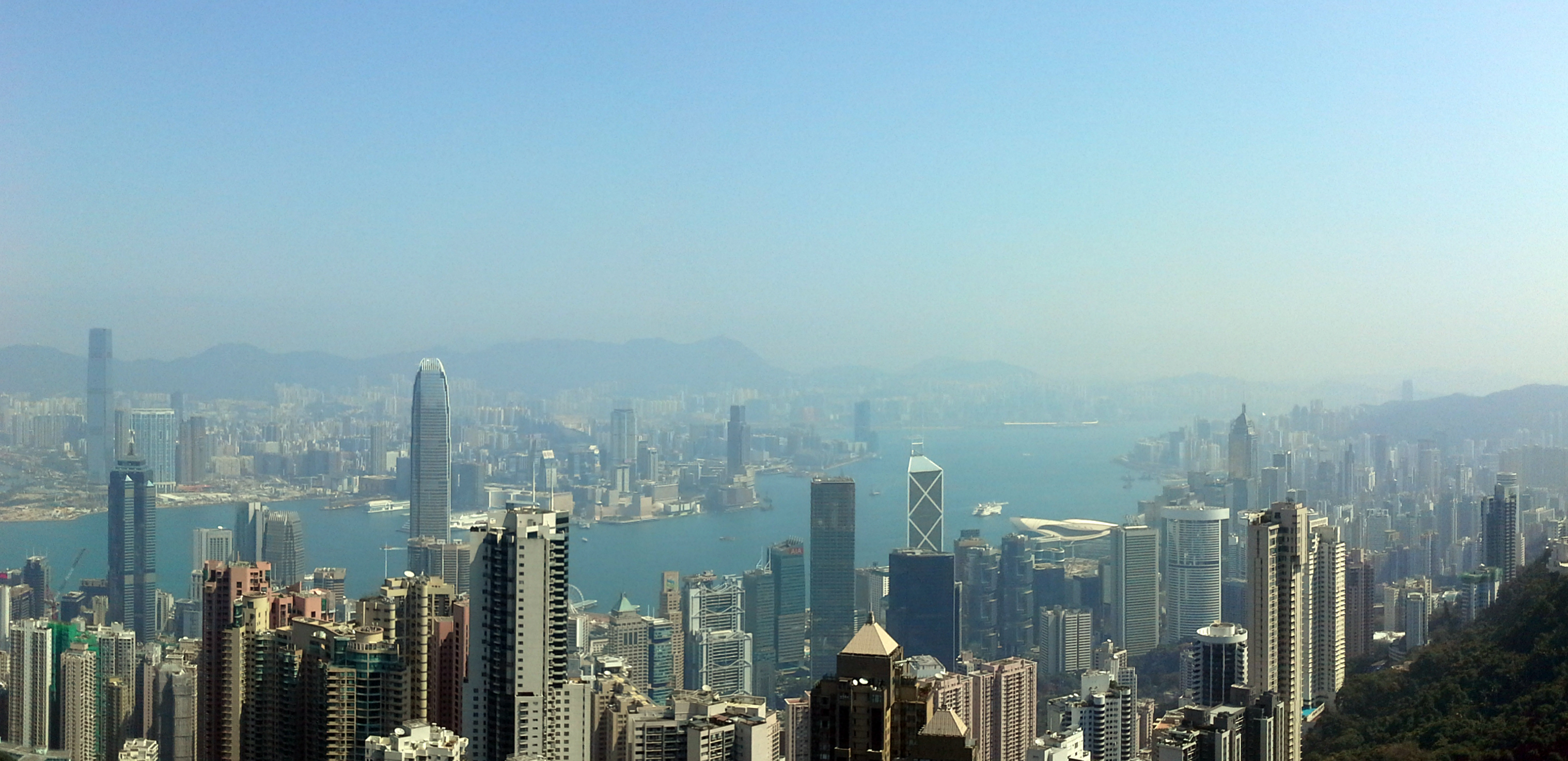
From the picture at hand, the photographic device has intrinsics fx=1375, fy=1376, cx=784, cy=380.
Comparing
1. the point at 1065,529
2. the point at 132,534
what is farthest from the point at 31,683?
the point at 1065,529

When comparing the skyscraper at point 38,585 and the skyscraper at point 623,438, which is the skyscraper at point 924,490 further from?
the skyscraper at point 38,585

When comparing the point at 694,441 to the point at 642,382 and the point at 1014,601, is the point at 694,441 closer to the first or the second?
the point at 642,382

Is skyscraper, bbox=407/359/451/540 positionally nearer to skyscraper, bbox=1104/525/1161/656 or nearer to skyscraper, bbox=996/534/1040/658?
skyscraper, bbox=996/534/1040/658

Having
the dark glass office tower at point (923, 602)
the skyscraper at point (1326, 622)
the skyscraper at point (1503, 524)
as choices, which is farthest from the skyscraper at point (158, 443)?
the skyscraper at point (1503, 524)

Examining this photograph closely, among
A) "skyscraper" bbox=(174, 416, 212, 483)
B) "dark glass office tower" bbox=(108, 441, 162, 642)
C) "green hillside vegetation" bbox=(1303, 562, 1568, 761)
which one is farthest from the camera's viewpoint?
"skyscraper" bbox=(174, 416, 212, 483)

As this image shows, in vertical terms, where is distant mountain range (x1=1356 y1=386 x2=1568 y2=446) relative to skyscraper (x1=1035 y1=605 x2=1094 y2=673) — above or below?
above

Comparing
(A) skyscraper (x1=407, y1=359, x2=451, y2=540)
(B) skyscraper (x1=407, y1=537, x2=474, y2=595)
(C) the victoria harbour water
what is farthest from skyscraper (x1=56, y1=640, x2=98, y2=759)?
(A) skyscraper (x1=407, y1=359, x2=451, y2=540)

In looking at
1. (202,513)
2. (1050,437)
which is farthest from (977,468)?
(202,513)
